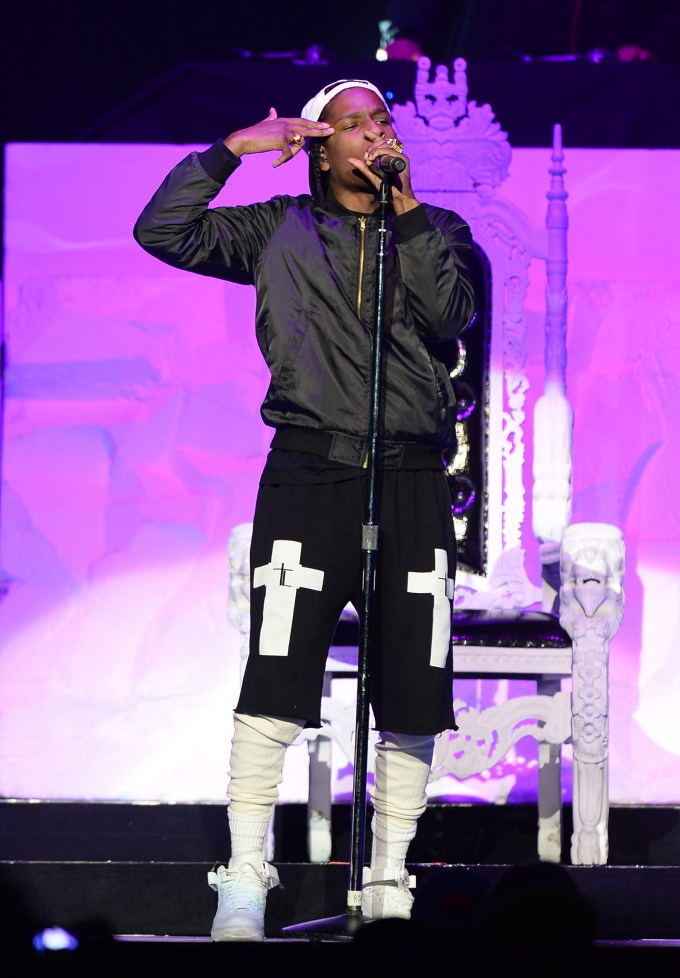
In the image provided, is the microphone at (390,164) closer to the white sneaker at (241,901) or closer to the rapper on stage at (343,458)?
the rapper on stage at (343,458)

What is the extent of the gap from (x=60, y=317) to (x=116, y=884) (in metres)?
1.98

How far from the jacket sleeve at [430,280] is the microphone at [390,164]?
79mm

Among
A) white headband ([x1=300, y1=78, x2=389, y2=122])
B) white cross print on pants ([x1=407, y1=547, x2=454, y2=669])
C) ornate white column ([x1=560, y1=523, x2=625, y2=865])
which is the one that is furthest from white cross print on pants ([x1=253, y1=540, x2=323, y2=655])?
ornate white column ([x1=560, y1=523, x2=625, y2=865])

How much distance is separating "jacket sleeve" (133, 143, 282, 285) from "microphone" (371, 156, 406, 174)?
26 centimetres

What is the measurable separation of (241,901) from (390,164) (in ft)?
3.67

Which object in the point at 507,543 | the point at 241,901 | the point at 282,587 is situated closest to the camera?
the point at 241,901

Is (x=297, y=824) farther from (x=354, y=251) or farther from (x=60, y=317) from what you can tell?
(x=354, y=251)

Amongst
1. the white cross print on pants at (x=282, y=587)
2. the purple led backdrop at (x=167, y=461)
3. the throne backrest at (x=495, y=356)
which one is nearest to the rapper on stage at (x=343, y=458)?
the white cross print on pants at (x=282, y=587)

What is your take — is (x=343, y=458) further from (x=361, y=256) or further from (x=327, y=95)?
(x=327, y=95)

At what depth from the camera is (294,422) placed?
2.08 metres

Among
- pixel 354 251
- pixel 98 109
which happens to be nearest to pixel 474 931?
pixel 354 251

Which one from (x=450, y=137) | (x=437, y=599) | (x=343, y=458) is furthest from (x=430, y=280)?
(x=450, y=137)

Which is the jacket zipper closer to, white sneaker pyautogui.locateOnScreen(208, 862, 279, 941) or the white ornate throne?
white sneaker pyautogui.locateOnScreen(208, 862, 279, 941)

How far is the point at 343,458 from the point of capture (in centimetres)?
206
